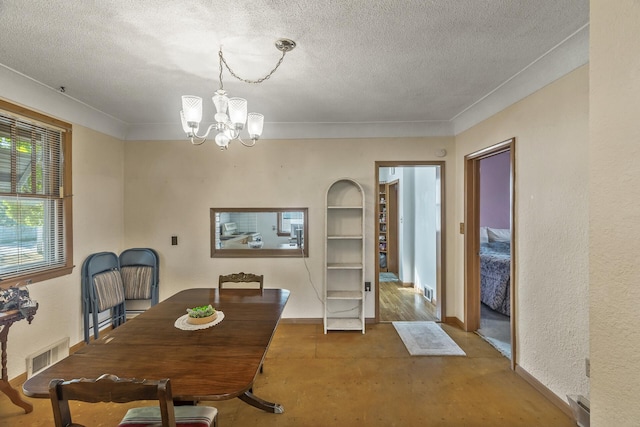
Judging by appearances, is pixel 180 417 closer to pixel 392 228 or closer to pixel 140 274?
pixel 140 274

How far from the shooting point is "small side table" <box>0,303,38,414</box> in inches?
74.8

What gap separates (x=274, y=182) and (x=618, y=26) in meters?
3.12

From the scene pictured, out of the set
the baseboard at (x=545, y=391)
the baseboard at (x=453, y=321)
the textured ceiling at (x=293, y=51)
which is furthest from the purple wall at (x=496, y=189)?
the baseboard at (x=545, y=391)

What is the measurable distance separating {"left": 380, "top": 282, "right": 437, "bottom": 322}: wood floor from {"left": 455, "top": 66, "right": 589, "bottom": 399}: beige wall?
1407 mm

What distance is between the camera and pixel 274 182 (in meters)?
3.54

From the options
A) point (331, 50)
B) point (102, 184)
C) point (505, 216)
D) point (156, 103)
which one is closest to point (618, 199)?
point (331, 50)

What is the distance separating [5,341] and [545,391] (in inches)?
151

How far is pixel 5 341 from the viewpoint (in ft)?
6.41

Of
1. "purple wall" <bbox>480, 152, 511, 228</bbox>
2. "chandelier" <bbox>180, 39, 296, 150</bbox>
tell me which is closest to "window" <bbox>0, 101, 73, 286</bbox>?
"chandelier" <bbox>180, 39, 296, 150</bbox>

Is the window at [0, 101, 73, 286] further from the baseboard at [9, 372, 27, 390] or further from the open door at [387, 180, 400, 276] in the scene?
the open door at [387, 180, 400, 276]

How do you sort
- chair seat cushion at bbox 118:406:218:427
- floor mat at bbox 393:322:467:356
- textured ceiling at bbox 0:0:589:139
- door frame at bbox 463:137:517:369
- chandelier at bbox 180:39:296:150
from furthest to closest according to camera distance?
door frame at bbox 463:137:517:369 → floor mat at bbox 393:322:467:356 → chandelier at bbox 180:39:296:150 → textured ceiling at bbox 0:0:589:139 → chair seat cushion at bbox 118:406:218:427

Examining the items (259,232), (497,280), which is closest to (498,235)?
(497,280)

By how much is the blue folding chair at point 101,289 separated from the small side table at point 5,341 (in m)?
0.87

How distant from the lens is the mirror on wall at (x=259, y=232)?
11.6 feet
